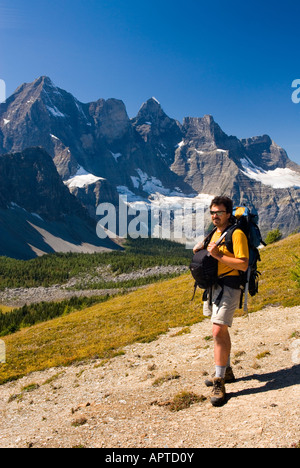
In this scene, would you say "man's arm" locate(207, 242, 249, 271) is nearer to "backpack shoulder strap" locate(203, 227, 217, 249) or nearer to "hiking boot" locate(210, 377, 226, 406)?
"backpack shoulder strap" locate(203, 227, 217, 249)

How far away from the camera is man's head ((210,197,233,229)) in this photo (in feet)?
24.8

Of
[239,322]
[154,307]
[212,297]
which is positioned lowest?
[154,307]

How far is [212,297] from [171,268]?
9827cm

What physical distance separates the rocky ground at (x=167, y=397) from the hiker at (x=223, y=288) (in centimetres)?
61

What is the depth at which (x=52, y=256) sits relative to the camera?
5108 inches

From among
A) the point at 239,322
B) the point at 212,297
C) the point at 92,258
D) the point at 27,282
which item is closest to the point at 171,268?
the point at 92,258

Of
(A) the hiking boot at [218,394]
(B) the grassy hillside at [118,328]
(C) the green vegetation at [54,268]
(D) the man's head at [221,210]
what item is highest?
(D) the man's head at [221,210]

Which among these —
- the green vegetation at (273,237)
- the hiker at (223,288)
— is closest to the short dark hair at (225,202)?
the hiker at (223,288)

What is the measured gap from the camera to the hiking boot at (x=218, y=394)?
684 cm

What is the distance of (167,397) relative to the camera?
7996 mm

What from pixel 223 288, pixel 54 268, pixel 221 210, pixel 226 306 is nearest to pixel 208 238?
pixel 221 210

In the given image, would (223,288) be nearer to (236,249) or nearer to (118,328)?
(236,249)

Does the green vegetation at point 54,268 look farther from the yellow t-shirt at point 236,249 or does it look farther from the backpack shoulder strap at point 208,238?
the yellow t-shirt at point 236,249
